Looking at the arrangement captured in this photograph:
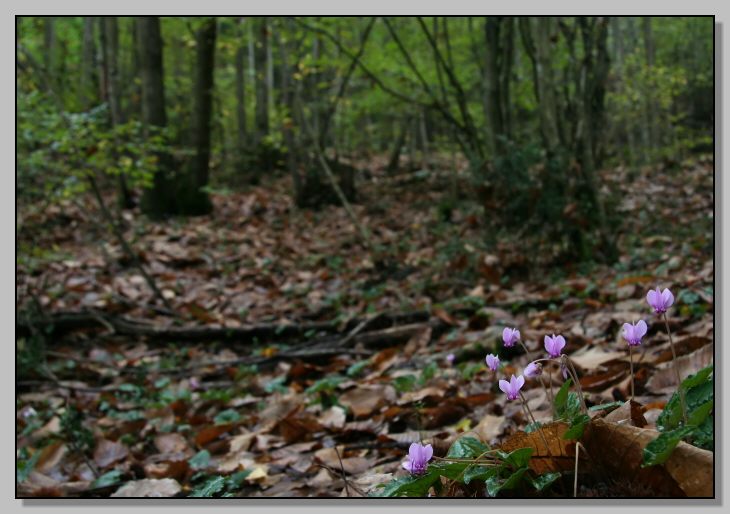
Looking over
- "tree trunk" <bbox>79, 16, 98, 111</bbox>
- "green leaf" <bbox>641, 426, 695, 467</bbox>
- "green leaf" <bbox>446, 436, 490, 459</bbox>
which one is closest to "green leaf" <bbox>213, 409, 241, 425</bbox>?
"green leaf" <bbox>446, 436, 490, 459</bbox>

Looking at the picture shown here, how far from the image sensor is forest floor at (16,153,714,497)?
2.25m

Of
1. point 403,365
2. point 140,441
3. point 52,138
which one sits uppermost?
point 52,138

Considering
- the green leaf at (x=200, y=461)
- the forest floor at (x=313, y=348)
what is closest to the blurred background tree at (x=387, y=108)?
the forest floor at (x=313, y=348)

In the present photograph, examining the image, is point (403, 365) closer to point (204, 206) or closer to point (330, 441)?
point (330, 441)

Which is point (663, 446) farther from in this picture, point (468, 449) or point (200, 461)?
point (200, 461)

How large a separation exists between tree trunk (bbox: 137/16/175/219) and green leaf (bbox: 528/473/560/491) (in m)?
9.57

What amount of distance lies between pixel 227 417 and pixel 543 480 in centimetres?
238

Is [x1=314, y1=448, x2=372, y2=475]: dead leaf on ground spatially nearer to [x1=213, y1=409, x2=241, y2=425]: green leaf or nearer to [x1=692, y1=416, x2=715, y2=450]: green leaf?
[x1=213, y1=409, x2=241, y2=425]: green leaf

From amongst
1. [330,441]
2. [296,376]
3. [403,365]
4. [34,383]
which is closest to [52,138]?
[34,383]

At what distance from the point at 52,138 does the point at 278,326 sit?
89.1 inches

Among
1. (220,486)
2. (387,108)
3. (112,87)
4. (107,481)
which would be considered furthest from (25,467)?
(387,108)

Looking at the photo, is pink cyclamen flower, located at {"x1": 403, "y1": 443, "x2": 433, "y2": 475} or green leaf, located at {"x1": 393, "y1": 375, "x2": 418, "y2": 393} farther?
green leaf, located at {"x1": 393, "y1": 375, "x2": 418, "y2": 393}

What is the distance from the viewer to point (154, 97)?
10320 millimetres

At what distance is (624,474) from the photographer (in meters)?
1.12
